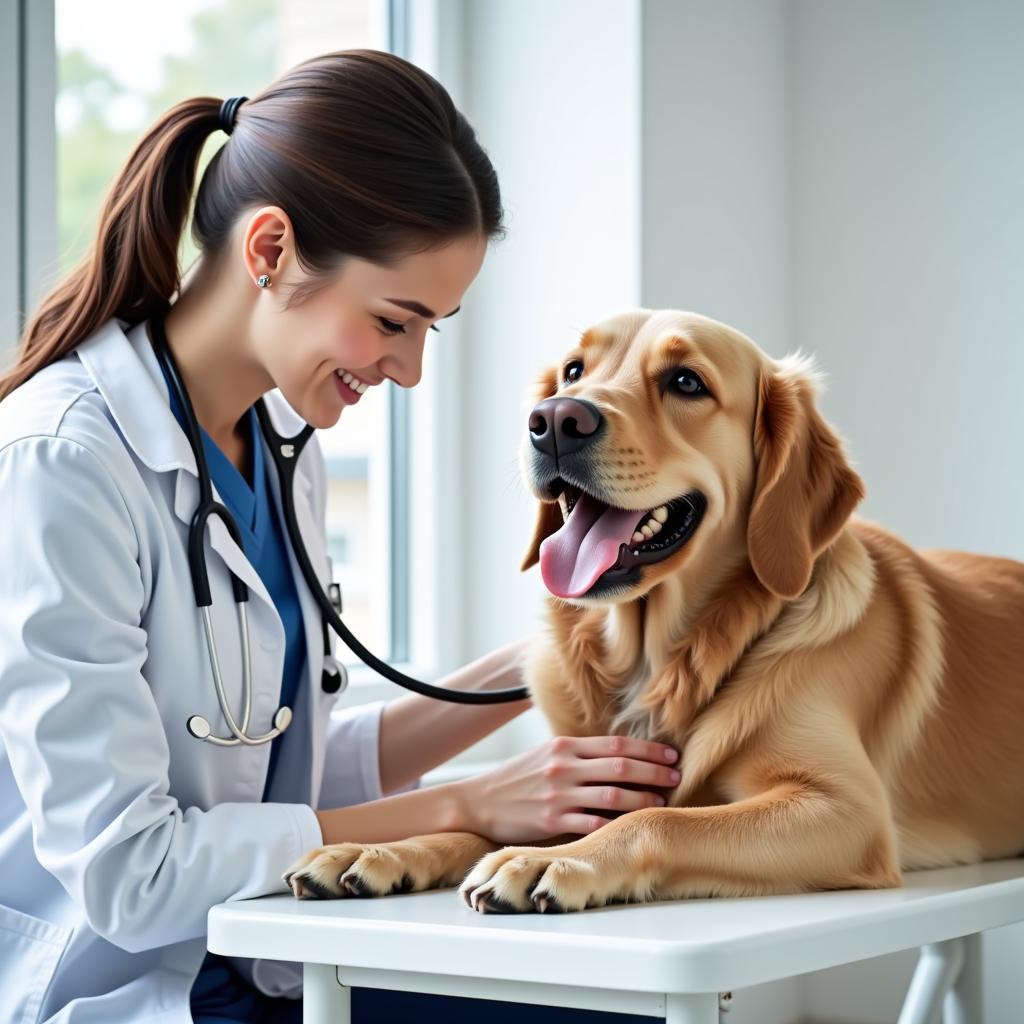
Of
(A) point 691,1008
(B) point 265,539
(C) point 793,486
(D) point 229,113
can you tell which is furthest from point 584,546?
(D) point 229,113

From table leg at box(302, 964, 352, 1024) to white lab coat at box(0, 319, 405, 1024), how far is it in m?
0.15

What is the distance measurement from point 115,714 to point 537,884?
1.40ft

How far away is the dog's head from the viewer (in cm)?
129

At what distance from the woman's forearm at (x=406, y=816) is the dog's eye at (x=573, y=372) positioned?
0.52 meters

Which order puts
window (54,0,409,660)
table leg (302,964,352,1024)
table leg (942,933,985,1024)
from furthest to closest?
window (54,0,409,660), table leg (942,933,985,1024), table leg (302,964,352,1024)

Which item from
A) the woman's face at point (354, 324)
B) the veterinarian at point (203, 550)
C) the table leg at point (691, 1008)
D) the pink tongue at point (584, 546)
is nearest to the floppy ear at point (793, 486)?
the pink tongue at point (584, 546)

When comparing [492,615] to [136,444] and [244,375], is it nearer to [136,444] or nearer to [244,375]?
[244,375]

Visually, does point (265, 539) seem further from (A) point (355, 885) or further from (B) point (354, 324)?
(A) point (355, 885)

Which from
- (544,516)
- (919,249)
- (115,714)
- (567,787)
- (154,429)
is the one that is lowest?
(567,787)

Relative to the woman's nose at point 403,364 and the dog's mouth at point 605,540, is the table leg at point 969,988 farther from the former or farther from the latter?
the woman's nose at point 403,364

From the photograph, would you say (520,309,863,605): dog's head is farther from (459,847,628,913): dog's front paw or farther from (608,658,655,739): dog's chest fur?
(459,847,628,913): dog's front paw

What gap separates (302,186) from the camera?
4.41ft

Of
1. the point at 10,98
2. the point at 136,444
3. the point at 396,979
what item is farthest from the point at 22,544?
the point at 10,98

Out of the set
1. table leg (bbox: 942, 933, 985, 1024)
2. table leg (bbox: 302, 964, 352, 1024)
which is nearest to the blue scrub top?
table leg (bbox: 302, 964, 352, 1024)
